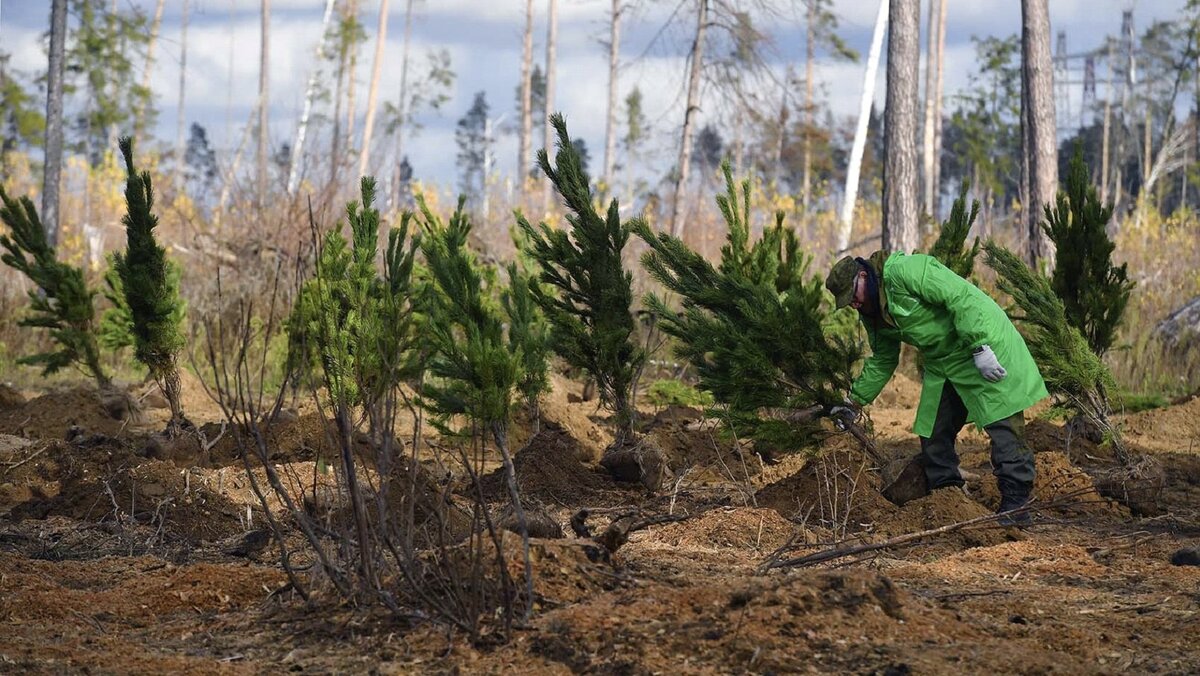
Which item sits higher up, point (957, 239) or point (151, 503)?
point (957, 239)

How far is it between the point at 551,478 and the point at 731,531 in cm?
172

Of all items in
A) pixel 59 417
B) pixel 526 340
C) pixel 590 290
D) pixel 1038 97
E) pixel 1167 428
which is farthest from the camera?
pixel 1038 97

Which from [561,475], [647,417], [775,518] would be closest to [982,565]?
[775,518]

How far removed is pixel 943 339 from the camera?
687 cm

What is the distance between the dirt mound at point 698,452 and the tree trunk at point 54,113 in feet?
38.9

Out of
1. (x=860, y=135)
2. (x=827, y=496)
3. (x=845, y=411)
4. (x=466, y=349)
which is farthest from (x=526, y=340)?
(x=860, y=135)

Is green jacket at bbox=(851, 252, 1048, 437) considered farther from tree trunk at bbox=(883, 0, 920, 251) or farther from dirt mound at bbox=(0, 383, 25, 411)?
dirt mound at bbox=(0, 383, 25, 411)

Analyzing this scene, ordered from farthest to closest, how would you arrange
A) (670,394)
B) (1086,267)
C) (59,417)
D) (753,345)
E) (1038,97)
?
(1038,97) < (670,394) < (59,417) < (1086,267) < (753,345)

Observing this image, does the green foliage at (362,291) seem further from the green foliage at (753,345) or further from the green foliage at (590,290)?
the green foliage at (753,345)

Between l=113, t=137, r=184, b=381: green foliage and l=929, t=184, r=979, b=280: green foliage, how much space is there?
15.4ft

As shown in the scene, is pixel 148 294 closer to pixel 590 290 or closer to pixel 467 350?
pixel 467 350

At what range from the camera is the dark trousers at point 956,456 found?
6.75m

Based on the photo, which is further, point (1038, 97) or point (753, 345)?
point (1038, 97)

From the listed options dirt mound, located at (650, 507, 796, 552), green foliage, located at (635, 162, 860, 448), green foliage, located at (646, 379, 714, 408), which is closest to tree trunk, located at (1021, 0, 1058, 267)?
green foliage, located at (646, 379, 714, 408)
